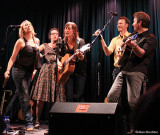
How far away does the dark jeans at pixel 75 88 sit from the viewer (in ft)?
12.2

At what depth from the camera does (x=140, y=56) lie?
3.14 meters

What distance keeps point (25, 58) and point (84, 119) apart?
2091mm

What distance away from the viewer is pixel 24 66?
394 centimetres

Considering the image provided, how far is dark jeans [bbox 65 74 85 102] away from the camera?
3.71 metres

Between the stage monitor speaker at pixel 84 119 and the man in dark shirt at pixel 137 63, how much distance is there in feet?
2.73

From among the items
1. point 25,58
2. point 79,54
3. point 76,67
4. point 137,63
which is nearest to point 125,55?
point 137,63

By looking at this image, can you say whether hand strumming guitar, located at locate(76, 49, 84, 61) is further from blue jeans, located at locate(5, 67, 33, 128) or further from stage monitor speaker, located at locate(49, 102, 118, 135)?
stage monitor speaker, located at locate(49, 102, 118, 135)

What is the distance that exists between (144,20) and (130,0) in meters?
2.08

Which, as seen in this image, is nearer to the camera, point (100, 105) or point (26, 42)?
point (100, 105)

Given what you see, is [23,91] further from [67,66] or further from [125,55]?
[125,55]

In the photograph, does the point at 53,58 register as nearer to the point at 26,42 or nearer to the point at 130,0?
the point at 26,42

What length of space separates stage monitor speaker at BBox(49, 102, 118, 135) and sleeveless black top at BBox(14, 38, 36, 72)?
1.61m

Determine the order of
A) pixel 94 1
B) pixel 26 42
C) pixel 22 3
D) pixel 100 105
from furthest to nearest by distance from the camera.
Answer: pixel 22 3, pixel 94 1, pixel 26 42, pixel 100 105

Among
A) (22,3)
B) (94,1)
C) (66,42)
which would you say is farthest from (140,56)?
(22,3)
